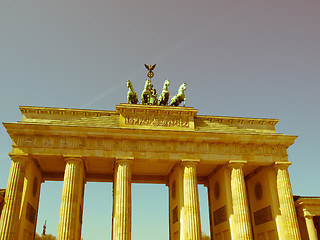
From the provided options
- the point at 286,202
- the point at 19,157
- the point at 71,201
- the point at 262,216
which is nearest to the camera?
the point at 71,201

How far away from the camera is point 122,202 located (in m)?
26.6

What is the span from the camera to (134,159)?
28688 mm

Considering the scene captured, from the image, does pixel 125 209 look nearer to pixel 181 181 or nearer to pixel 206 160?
pixel 181 181

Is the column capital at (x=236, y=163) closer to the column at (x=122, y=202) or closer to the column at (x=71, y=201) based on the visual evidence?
the column at (x=122, y=202)

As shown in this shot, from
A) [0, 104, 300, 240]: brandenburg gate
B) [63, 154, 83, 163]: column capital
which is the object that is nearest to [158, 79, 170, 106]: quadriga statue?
[0, 104, 300, 240]: brandenburg gate

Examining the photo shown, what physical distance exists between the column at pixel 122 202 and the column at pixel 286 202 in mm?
15045

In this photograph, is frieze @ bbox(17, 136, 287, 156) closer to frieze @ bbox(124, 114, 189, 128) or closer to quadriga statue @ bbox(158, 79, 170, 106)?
frieze @ bbox(124, 114, 189, 128)

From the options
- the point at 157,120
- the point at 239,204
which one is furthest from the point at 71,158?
the point at 239,204

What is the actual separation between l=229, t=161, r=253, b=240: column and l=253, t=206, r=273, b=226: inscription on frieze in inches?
141

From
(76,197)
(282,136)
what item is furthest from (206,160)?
(76,197)

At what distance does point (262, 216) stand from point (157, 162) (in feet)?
43.0

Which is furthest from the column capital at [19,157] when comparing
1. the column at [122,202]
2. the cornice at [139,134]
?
the column at [122,202]

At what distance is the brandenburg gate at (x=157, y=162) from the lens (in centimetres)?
2669

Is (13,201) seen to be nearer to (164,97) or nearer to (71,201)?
(71,201)
